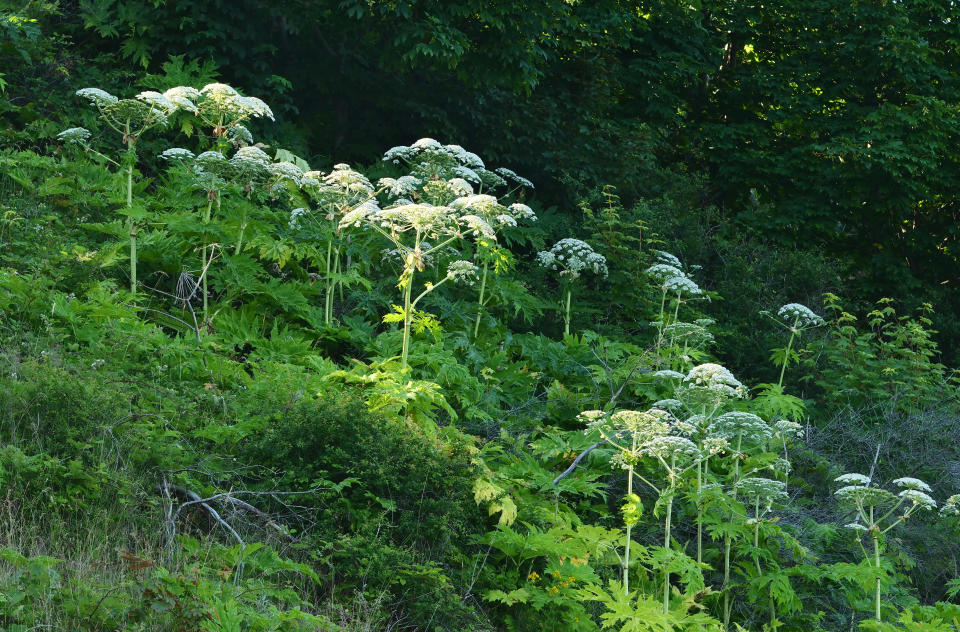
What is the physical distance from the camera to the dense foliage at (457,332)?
4.73 metres

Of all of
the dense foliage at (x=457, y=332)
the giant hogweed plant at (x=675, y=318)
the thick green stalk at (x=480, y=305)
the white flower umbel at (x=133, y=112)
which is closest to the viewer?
the dense foliage at (x=457, y=332)

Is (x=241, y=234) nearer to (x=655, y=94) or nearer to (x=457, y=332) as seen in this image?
(x=457, y=332)

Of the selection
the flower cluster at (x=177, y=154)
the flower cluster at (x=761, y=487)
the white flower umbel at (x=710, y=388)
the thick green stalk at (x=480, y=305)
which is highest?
the flower cluster at (x=177, y=154)

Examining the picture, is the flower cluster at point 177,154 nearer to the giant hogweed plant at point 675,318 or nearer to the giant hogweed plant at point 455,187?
the giant hogweed plant at point 455,187

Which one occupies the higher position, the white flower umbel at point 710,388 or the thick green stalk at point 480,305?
the white flower umbel at point 710,388

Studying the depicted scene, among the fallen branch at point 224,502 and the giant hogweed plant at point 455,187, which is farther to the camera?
the giant hogweed plant at point 455,187

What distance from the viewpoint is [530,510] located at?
542 cm

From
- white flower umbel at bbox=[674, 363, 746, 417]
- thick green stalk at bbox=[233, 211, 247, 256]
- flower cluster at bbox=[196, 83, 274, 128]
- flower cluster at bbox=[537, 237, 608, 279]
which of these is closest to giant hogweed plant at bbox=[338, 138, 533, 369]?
flower cluster at bbox=[537, 237, 608, 279]

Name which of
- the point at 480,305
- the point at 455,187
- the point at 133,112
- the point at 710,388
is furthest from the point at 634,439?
the point at 133,112

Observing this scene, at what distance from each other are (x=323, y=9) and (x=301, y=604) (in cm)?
860

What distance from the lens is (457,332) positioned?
25.2 feet

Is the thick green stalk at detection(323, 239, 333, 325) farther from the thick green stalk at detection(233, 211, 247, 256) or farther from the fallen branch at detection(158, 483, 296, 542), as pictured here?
the fallen branch at detection(158, 483, 296, 542)

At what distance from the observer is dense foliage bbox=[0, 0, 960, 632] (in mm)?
4730

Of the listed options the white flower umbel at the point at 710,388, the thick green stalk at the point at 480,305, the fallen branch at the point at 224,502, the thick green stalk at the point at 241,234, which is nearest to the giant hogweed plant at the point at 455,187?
the thick green stalk at the point at 480,305
